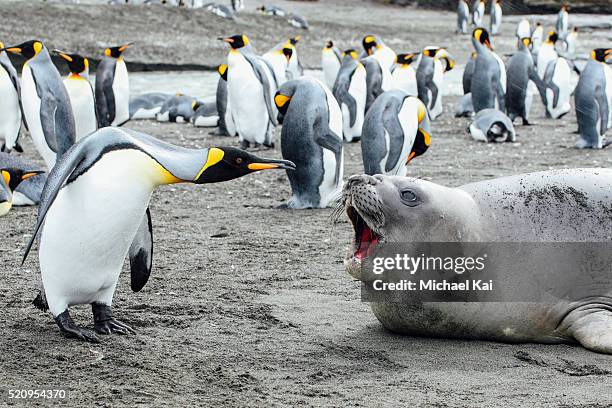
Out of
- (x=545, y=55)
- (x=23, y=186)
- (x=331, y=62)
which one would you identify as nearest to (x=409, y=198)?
(x=23, y=186)

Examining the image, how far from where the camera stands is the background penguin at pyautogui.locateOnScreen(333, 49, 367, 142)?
12.6 meters

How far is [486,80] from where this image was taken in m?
15.2

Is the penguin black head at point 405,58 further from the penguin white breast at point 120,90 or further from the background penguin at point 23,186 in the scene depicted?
the background penguin at point 23,186

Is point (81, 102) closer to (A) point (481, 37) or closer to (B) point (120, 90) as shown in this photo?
(B) point (120, 90)

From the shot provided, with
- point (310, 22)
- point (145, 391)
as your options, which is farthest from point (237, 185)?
point (310, 22)

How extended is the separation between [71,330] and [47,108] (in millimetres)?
4681

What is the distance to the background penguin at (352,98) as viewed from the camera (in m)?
12.6

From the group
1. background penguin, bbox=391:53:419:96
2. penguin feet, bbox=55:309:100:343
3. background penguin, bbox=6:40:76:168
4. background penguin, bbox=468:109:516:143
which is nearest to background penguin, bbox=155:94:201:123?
background penguin, bbox=391:53:419:96

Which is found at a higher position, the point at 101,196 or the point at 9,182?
the point at 101,196

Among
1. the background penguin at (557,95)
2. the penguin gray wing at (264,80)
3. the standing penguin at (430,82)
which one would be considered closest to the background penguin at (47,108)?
the penguin gray wing at (264,80)

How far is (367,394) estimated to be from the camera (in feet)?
12.5

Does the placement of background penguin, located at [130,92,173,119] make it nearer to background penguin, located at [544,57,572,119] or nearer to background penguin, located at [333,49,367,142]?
background penguin, located at [333,49,367,142]

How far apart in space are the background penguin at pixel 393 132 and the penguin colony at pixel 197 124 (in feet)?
0.04

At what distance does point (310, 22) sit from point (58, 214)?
24.6m
